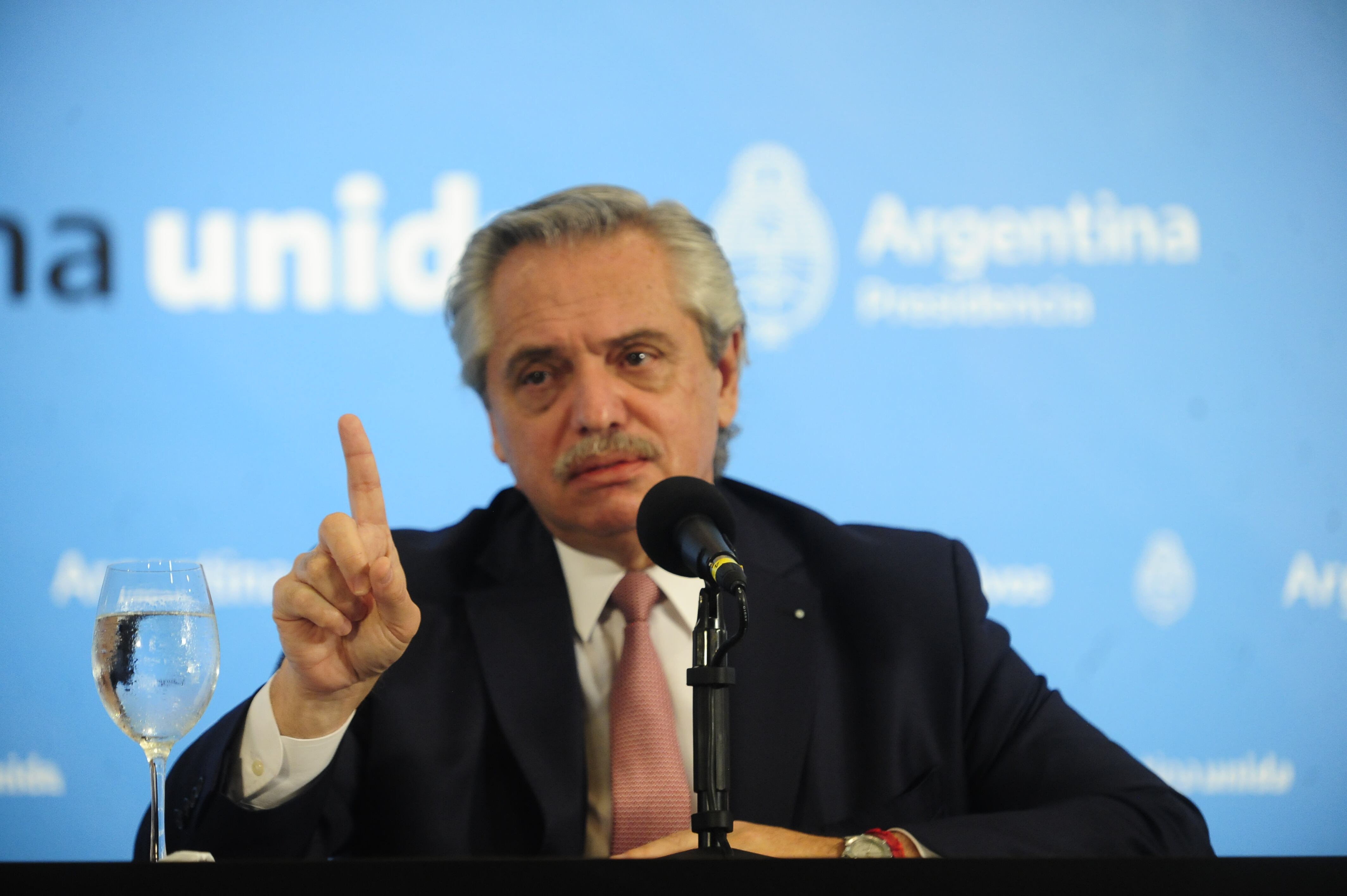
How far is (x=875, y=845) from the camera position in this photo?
1560 mm

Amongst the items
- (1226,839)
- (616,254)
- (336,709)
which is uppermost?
(616,254)

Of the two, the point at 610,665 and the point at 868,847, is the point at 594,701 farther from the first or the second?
the point at 868,847

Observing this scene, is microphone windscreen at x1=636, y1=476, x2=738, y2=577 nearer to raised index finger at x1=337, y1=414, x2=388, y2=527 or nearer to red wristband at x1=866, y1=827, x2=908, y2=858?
raised index finger at x1=337, y1=414, x2=388, y2=527

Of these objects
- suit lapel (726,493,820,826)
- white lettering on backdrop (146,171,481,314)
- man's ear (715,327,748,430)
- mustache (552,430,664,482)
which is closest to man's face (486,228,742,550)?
mustache (552,430,664,482)

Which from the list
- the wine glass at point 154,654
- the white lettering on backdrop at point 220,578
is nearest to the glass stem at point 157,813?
the wine glass at point 154,654

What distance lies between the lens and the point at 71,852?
2857mm

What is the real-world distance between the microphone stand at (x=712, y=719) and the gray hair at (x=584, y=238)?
130 cm

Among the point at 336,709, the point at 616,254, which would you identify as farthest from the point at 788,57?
the point at 336,709

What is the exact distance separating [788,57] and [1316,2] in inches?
60.4

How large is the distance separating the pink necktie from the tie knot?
29mm

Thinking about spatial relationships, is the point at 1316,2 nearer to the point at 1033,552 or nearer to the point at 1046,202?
the point at 1046,202

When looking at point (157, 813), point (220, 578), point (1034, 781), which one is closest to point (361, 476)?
point (157, 813)

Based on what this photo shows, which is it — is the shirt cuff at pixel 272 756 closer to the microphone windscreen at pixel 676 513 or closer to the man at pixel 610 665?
the man at pixel 610 665

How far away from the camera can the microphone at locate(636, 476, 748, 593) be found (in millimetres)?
1242
